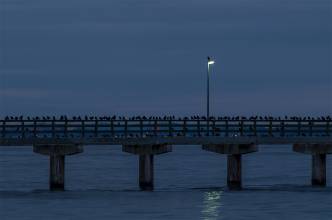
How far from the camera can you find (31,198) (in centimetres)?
5509

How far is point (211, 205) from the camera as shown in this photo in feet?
166

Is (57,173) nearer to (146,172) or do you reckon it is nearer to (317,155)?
(146,172)

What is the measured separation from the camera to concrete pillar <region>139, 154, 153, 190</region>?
193 ft

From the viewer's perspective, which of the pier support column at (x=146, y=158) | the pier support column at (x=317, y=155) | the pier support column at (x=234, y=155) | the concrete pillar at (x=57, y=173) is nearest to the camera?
the concrete pillar at (x=57, y=173)

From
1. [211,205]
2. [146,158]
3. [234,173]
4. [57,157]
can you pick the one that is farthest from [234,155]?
[211,205]

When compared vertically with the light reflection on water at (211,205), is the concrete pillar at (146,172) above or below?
above

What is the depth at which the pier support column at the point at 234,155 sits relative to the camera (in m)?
59.6

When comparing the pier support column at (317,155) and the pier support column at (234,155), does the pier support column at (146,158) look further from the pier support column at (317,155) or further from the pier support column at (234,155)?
the pier support column at (317,155)

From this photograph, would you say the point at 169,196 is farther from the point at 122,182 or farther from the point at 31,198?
the point at 122,182

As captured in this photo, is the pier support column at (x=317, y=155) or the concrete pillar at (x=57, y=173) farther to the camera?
the pier support column at (x=317, y=155)

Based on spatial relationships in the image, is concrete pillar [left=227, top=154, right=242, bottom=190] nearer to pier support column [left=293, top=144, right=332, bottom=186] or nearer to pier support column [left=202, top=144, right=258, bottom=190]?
pier support column [left=202, top=144, right=258, bottom=190]

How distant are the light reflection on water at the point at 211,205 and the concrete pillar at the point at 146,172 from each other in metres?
2.84

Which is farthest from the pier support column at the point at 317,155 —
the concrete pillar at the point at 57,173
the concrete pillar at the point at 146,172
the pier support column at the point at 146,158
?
the concrete pillar at the point at 57,173

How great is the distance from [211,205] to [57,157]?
10.8m
